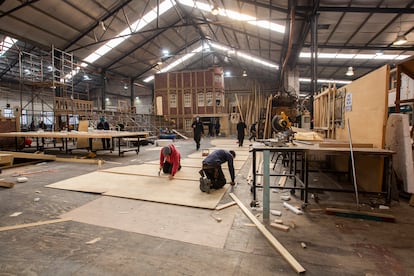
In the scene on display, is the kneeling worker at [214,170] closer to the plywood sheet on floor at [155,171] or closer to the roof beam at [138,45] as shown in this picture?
the plywood sheet on floor at [155,171]

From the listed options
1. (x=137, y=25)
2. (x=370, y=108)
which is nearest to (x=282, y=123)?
(x=370, y=108)

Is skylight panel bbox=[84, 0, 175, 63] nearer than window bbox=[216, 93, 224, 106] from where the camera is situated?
Yes

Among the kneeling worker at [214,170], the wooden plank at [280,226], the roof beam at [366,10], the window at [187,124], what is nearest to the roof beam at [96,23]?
the window at [187,124]

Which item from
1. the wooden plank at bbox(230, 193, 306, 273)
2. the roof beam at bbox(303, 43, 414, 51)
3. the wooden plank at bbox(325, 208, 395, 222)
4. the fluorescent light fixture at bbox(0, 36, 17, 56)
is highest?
the fluorescent light fixture at bbox(0, 36, 17, 56)

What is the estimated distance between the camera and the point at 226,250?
2232mm

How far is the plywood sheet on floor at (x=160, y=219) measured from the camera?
255 centimetres

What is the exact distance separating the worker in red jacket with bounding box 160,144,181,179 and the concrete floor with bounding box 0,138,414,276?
236 cm

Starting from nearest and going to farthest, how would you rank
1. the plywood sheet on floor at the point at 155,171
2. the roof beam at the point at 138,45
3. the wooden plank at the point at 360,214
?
the wooden plank at the point at 360,214 < the plywood sheet on floor at the point at 155,171 < the roof beam at the point at 138,45

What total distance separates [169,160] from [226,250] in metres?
3.49

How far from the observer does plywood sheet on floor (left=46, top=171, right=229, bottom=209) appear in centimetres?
373

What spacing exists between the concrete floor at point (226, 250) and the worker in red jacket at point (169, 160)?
7.75 feet

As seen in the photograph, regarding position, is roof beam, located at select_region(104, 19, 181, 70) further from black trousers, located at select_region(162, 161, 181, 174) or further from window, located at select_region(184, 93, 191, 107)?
black trousers, located at select_region(162, 161, 181, 174)

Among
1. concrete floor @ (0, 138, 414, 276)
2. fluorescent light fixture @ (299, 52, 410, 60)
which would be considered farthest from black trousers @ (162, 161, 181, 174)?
fluorescent light fixture @ (299, 52, 410, 60)

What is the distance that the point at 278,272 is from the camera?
6.19 feet
